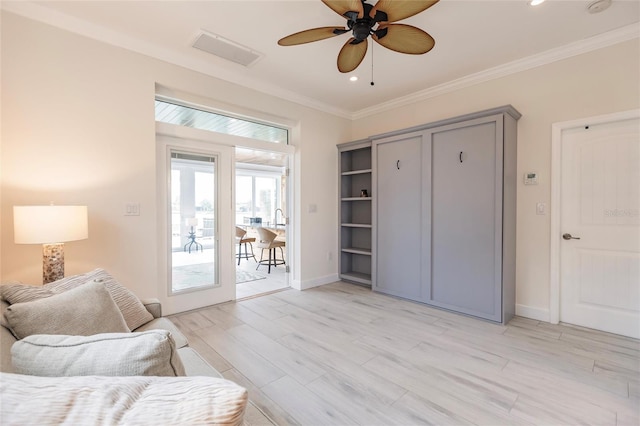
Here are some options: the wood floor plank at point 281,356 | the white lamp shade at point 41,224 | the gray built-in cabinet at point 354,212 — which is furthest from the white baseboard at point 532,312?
the white lamp shade at point 41,224

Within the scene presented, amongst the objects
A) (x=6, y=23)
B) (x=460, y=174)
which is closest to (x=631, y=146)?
(x=460, y=174)

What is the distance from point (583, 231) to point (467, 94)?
2055 millimetres

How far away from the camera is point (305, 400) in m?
1.84

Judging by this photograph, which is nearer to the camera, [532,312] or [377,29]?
[377,29]

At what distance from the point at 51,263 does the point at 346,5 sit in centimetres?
290

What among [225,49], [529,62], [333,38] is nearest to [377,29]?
[333,38]

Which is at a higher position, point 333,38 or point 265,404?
point 333,38

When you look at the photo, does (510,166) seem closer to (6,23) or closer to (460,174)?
(460,174)

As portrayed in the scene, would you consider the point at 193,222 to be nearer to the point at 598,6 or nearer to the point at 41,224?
the point at 41,224

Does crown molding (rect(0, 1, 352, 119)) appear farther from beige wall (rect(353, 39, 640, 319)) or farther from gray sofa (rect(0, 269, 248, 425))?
beige wall (rect(353, 39, 640, 319))

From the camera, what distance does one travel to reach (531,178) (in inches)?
123

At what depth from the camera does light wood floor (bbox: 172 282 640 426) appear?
5.66 ft

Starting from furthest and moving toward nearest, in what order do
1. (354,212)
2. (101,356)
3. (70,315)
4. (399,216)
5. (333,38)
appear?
(354,212) < (399,216) < (333,38) < (70,315) < (101,356)

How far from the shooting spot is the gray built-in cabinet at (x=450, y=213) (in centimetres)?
300
